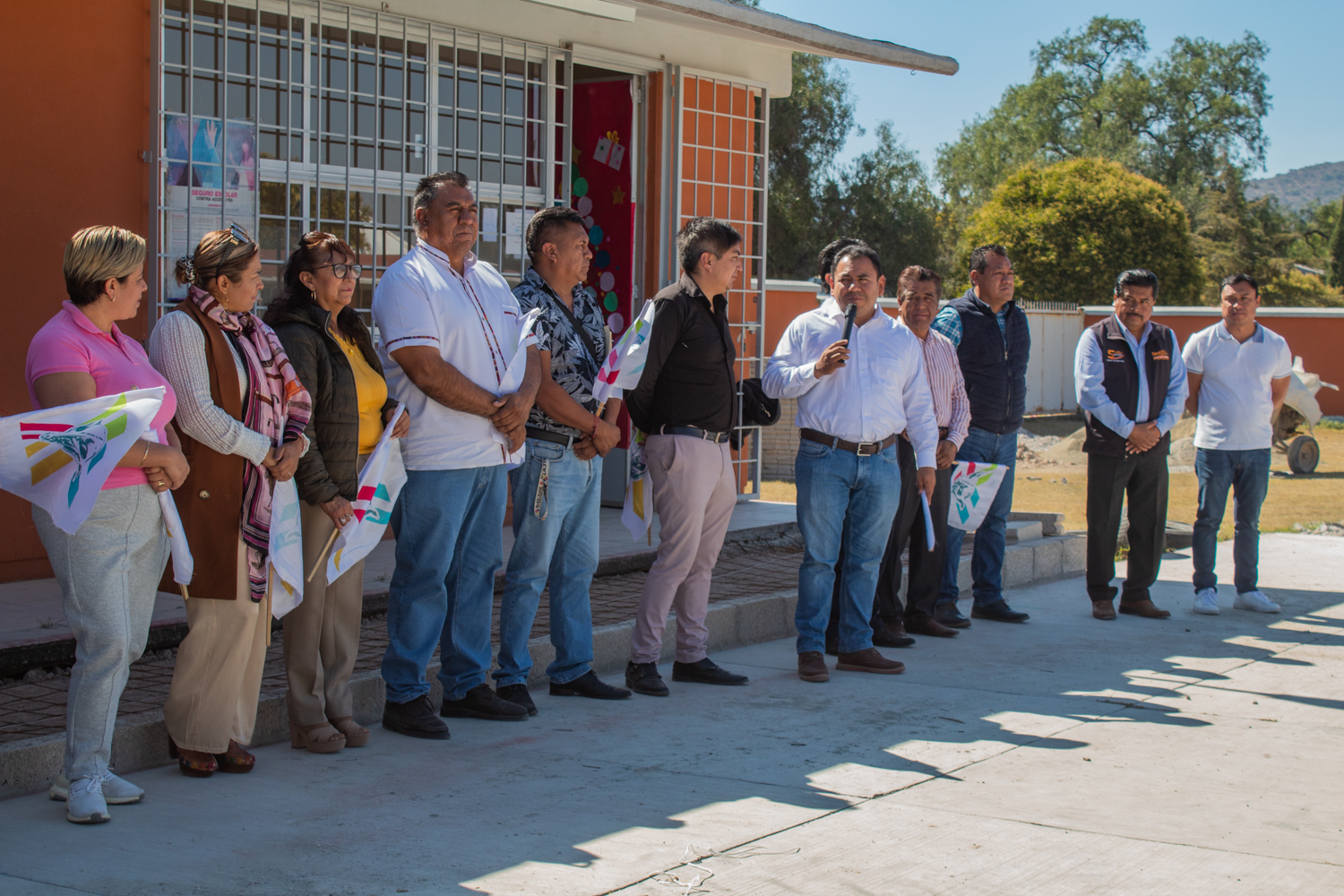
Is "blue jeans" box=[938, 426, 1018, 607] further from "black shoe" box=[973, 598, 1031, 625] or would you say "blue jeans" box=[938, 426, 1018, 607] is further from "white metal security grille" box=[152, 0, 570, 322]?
"white metal security grille" box=[152, 0, 570, 322]

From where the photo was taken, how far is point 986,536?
321 inches

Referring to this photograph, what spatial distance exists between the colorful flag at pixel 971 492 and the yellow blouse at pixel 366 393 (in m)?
3.74

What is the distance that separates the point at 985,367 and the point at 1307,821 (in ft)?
12.7

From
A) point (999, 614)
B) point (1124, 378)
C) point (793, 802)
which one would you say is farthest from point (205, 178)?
point (1124, 378)

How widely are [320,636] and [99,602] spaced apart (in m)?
0.99

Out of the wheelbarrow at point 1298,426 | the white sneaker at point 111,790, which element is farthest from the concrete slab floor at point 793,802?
the wheelbarrow at point 1298,426

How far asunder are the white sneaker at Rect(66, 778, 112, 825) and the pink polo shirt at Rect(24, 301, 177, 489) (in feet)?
3.01

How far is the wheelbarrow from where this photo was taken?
18156 millimetres

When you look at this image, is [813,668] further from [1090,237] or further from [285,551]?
[1090,237]

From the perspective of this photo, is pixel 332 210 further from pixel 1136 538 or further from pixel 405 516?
pixel 1136 538

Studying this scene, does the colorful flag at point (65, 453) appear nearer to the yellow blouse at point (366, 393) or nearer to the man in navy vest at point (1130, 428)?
the yellow blouse at point (366, 393)

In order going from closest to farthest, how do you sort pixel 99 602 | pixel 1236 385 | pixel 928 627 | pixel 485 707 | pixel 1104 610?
pixel 99 602 < pixel 485 707 < pixel 928 627 < pixel 1104 610 < pixel 1236 385

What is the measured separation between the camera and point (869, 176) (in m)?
43.0

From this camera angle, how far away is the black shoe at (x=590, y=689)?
19.1 feet
